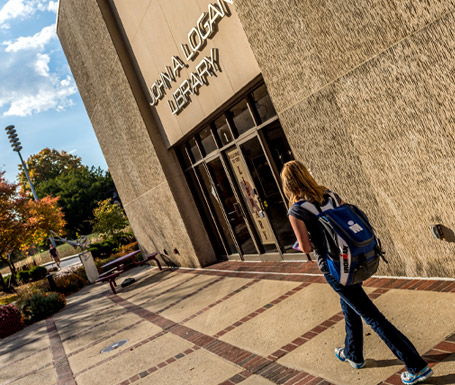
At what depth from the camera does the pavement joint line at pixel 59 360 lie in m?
6.42

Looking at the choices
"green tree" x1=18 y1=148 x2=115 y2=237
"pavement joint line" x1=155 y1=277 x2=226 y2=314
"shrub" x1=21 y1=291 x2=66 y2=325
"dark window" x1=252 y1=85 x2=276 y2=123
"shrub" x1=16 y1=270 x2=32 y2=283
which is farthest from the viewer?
"green tree" x1=18 y1=148 x2=115 y2=237

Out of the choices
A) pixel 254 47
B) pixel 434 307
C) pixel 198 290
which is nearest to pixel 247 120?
pixel 254 47

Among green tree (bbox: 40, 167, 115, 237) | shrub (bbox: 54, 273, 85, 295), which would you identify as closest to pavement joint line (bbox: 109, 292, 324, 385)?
shrub (bbox: 54, 273, 85, 295)

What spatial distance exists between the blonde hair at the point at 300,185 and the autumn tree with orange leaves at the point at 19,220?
21.7m

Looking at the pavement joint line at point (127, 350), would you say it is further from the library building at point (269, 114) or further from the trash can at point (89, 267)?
the trash can at point (89, 267)

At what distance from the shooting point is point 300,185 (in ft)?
11.4

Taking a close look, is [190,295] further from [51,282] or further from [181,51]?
[51,282]

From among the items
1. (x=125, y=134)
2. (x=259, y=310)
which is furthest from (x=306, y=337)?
(x=125, y=134)

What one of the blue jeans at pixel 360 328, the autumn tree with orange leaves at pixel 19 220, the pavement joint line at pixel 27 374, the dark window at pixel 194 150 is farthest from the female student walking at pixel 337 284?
the autumn tree with orange leaves at pixel 19 220

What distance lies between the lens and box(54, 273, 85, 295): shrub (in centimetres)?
1812

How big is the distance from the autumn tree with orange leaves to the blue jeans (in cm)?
2175

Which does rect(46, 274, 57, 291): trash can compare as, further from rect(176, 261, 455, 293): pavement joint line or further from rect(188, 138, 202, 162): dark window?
rect(176, 261, 455, 293): pavement joint line

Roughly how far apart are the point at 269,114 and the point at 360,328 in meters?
4.83

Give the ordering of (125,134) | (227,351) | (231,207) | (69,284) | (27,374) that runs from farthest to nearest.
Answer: (69,284) → (125,134) → (231,207) → (27,374) → (227,351)
